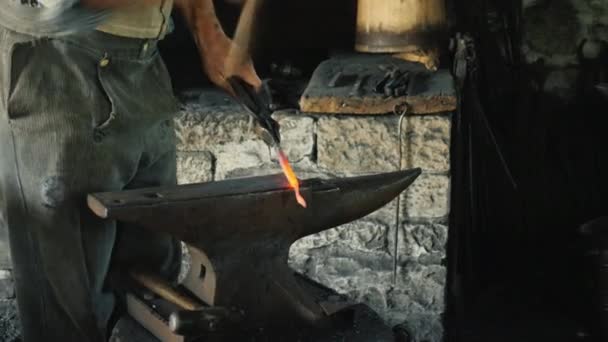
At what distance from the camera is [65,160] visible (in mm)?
1704

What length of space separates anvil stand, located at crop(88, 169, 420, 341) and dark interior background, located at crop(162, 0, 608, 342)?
1.49 meters

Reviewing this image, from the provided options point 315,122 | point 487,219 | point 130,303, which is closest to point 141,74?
point 130,303

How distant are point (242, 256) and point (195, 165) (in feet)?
3.98

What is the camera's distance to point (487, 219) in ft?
11.5

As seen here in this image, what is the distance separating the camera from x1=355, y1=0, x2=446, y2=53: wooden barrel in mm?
2992

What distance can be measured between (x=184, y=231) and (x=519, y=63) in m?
2.27

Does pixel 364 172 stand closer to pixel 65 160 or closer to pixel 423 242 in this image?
pixel 423 242

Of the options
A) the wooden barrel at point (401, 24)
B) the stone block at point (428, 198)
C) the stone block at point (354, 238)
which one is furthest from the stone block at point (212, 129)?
the wooden barrel at point (401, 24)

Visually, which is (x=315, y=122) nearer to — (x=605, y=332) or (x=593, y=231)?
(x=593, y=231)

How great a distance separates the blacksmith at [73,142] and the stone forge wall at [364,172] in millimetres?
832

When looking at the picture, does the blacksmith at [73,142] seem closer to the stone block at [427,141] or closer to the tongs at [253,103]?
the tongs at [253,103]

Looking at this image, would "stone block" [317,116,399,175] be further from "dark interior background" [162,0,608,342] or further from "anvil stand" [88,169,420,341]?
"anvil stand" [88,169,420,341]

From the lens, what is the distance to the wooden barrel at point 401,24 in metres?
2.99

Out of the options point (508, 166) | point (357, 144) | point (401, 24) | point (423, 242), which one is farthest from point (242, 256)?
point (508, 166)
